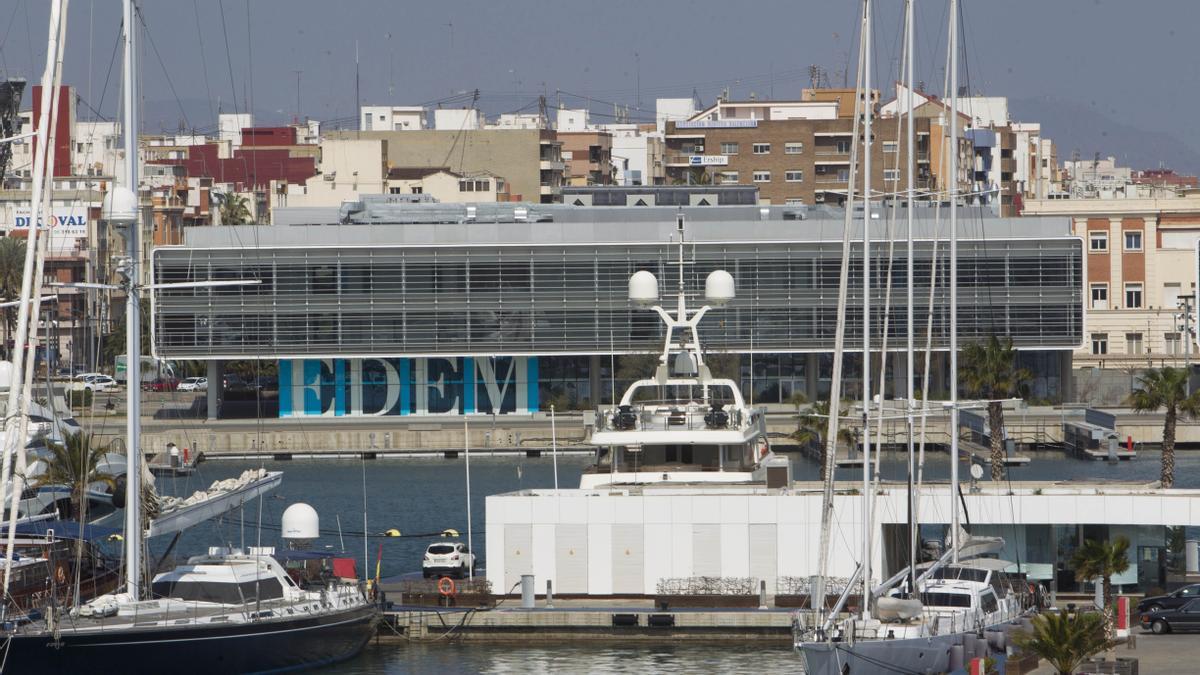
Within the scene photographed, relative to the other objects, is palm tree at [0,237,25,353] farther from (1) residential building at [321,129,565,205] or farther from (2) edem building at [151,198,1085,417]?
(1) residential building at [321,129,565,205]

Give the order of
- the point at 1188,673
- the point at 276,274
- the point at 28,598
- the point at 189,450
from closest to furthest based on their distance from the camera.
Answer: the point at 1188,673
the point at 28,598
the point at 189,450
the point at 276,274

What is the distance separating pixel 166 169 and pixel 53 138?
14123cm

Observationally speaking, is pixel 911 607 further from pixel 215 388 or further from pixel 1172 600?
pixel 215 388

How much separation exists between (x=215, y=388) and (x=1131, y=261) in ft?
179

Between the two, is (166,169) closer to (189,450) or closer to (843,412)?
(189,450)

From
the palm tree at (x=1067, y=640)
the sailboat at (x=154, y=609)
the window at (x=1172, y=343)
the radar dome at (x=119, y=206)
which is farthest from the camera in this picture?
the window at (x=1172, y=343)

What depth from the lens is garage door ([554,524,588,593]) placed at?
148 ft

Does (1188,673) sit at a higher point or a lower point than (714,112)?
lower

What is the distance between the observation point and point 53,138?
1681 inches

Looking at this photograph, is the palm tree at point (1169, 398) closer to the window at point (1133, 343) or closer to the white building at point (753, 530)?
the white building at point (753, 530)

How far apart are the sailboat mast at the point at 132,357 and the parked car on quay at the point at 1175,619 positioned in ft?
60.0

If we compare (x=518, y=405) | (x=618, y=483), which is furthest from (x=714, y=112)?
(x=618, y=483)

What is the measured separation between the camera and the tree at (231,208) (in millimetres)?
152000

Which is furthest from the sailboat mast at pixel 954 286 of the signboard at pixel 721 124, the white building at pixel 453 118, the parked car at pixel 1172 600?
the white building at pixel 453 118
